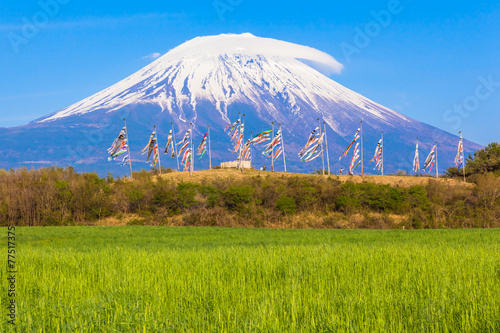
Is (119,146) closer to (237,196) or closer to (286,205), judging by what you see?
(237,196)

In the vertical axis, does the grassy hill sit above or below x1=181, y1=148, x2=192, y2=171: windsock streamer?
below

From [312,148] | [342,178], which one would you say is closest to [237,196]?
[312,148]

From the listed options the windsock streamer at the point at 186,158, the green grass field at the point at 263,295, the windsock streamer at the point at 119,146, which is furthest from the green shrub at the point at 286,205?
the green grass field at the point at 263,295

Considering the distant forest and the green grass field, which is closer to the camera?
the green grass field

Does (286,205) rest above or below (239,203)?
below

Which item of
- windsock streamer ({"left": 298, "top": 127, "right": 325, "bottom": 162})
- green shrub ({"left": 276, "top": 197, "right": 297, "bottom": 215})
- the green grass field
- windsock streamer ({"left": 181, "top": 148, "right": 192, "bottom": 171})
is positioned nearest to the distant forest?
green shrub ({"left": 276, "top": 197, "right": 297, "bottom": 215})

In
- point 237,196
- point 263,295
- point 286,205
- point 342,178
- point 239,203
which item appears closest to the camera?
point 263,295

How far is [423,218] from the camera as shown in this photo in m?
42.9

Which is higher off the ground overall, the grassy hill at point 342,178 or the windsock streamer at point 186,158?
the windsock streamer at point 186,158

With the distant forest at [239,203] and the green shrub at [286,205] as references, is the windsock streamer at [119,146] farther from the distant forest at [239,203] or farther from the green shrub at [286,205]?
the green shrub at [286,205]

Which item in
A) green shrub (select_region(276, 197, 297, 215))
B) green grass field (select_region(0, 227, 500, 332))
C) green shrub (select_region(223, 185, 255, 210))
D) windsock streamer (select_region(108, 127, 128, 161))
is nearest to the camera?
green grass field (select_region(0, 227, 500, 332))

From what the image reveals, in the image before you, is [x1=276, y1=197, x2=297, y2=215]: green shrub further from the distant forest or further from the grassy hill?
the grassy hill

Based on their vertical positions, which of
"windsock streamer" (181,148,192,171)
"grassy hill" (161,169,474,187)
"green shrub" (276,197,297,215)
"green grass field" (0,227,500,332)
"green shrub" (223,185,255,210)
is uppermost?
"windsock streamer" (181,148,192,171)

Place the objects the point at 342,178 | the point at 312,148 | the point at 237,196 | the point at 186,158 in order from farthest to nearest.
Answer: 1. the point at 342,178
2. the point at 186,158
3. the point at 312,148
4. the point at 237,196
